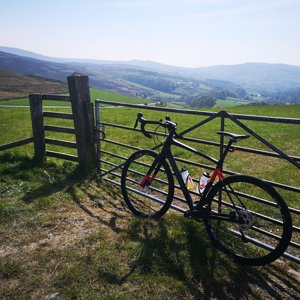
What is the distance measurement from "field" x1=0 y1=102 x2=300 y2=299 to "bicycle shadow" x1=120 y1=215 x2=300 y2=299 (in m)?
0.01

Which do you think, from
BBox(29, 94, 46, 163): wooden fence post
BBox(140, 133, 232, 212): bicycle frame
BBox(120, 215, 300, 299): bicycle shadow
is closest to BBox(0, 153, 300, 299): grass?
BBox(120, 215, 300, 299): bicycle shadow

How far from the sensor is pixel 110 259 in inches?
189

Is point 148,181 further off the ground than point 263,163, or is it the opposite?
point 148,181

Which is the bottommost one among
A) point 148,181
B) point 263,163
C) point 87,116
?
point 263,163

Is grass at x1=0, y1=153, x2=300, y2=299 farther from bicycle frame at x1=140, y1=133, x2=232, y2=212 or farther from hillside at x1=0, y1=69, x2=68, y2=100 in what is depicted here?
hillside at x1=0, y1=69, x2=68, y2=100

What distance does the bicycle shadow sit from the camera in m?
4.17

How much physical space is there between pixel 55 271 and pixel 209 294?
2.12 metres

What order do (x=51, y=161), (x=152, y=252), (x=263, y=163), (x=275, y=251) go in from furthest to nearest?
1. (x=263, y=163)
2. (x=51, y=161)
3. (x=152, y=252)
4. (x=275, y=251)

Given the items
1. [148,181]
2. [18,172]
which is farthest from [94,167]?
[148,181]

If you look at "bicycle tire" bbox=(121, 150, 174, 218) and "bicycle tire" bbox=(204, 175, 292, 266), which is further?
"bicycle tire" bbox=(121, 150, 174, 218)

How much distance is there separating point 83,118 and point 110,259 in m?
4.50

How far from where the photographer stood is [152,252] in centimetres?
496

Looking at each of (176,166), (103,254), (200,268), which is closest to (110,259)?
(103,254)

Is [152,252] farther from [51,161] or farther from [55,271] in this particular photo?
[51,161]
